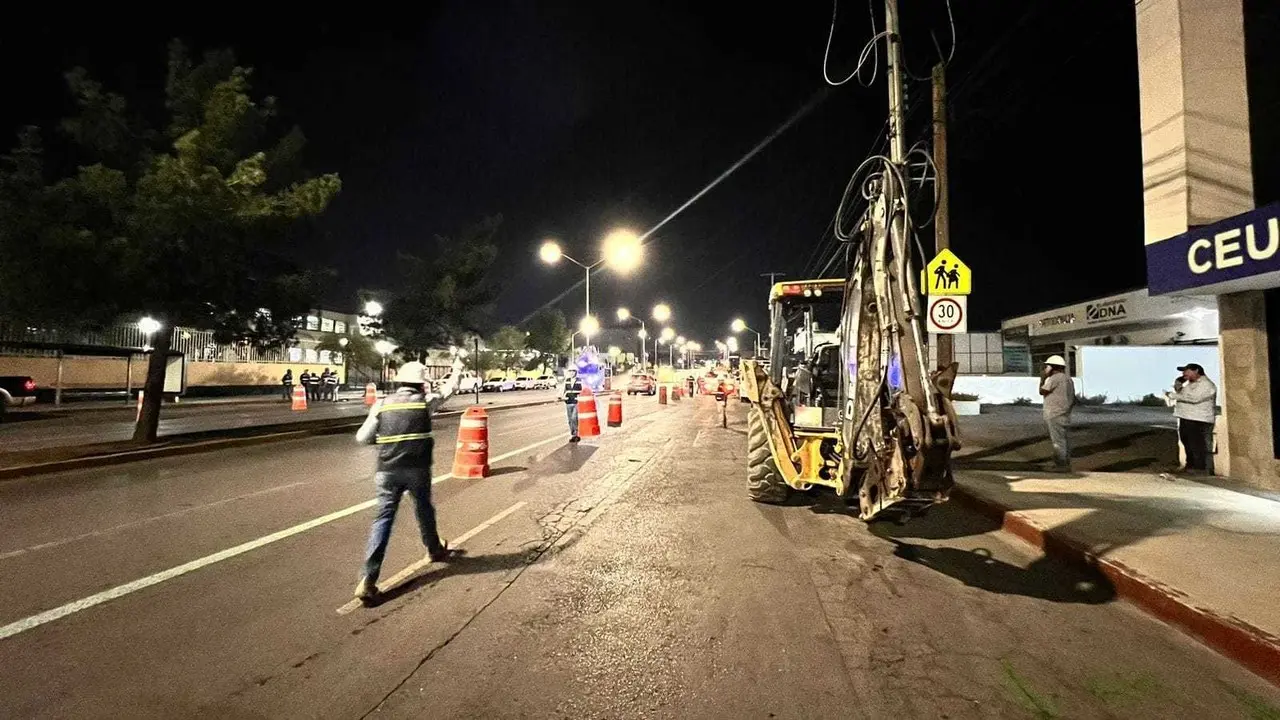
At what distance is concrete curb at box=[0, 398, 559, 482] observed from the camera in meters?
10.5

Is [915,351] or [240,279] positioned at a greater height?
[240,279]

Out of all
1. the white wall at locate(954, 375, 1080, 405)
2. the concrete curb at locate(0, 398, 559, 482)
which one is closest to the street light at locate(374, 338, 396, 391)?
the concrete curb at locate(0, 398, 559, 482)

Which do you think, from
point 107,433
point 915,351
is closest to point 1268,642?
point 915,351

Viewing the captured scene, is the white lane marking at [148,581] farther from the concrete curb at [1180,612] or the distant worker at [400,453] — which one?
the concrete curb at [1180,612]

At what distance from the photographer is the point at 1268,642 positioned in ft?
12.7

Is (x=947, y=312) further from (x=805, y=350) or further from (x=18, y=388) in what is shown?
(x=18, y=388)

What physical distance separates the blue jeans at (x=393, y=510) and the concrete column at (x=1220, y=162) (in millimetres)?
10381

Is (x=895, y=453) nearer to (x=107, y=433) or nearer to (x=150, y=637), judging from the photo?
(x=150, y=637)

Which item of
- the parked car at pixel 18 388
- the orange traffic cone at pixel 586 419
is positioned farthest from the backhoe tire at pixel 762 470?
the parked car at pixel 18 388

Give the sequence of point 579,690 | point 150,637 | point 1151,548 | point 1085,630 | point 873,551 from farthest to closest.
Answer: point 873,551 → point 1151,548 → point 1085,630 → point 150,637 → point 579,690

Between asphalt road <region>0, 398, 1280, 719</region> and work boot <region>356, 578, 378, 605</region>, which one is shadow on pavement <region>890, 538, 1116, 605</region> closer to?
asphalt road <region>0, 398, 1280, 719</region>

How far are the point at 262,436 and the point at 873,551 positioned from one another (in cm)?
1437

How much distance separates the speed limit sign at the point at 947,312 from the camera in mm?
9742

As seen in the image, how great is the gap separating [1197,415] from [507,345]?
231 ft
